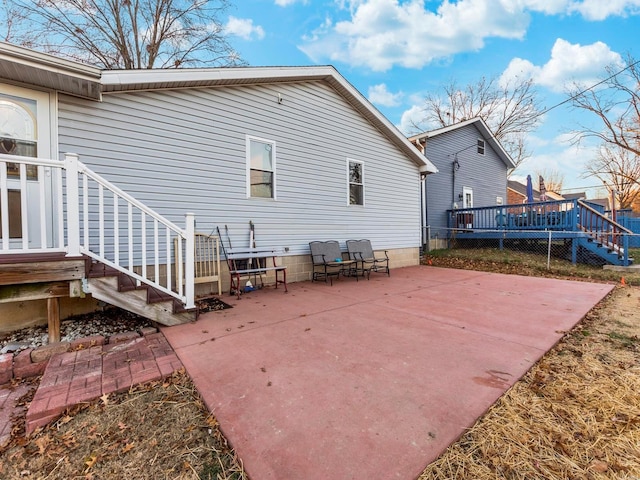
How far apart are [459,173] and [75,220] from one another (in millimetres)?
13777

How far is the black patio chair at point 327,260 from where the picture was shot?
673cm

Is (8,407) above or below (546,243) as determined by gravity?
below

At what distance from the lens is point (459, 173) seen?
43.2 feet

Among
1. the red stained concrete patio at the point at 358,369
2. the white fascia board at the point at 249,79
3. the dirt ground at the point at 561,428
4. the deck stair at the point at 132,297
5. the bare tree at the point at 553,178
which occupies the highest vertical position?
the bare tree at the point at 553,178

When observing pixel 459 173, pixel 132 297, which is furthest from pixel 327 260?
pixel 459 173

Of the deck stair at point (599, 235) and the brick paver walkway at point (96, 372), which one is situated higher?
the deck stair at point (599, 235)

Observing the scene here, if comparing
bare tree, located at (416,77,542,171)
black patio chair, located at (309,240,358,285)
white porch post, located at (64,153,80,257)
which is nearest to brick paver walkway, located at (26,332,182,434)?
white porch post, located at (64,153,80,257)

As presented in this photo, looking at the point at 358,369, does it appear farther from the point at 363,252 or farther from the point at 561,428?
the point at 363,252

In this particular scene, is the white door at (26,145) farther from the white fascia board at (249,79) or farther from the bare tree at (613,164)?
the bare tree at (613,164)

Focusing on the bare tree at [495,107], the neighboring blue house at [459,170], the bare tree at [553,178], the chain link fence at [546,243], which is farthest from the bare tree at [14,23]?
the bare tree at [553,178]

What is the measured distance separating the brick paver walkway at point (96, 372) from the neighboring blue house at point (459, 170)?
10.5 metres

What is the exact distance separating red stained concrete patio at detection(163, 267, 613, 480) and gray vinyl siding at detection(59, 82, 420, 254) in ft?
6.54

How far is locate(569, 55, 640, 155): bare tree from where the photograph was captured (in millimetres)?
15922

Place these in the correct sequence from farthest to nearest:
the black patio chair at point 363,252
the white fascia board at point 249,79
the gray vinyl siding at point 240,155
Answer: the black patio chair at point 363,252 < the gray vinyl siding at point 240,155 < the white fascia board at point 249,79
